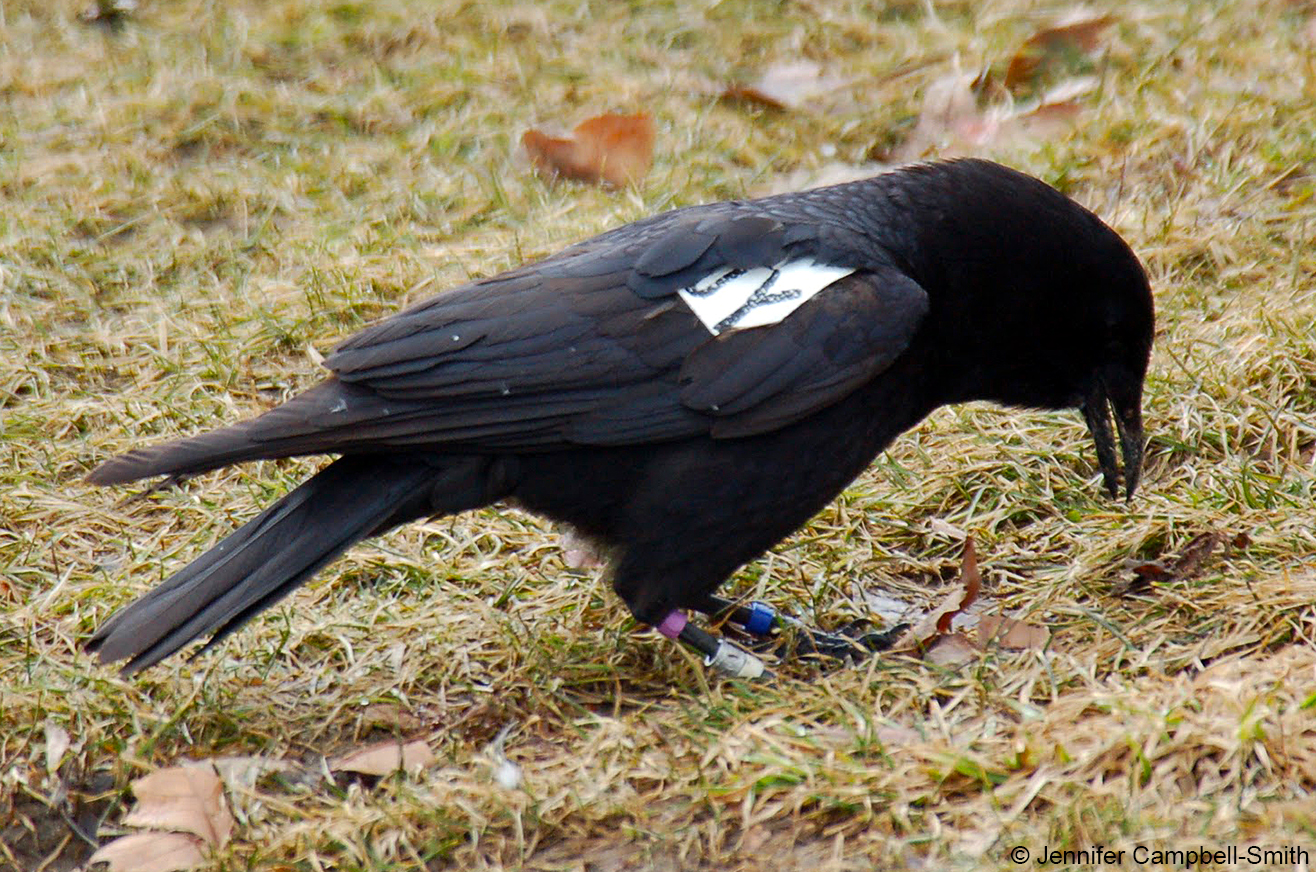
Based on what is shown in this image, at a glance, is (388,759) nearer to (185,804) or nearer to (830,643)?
(185,804)

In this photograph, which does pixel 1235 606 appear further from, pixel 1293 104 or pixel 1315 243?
pixel 1293 104

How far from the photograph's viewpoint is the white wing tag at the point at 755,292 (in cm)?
371

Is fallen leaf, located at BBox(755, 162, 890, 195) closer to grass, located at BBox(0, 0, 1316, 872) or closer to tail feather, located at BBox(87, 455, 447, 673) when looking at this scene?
grass, located at BBox(0, 0, 1316, 872)

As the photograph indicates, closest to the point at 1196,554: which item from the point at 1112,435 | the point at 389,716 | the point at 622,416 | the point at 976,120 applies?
the point at 1112,435

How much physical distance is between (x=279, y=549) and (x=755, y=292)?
4.14ft

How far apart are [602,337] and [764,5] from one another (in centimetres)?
440

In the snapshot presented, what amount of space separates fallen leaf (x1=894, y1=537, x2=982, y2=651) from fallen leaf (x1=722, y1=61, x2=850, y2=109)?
10.5 ft

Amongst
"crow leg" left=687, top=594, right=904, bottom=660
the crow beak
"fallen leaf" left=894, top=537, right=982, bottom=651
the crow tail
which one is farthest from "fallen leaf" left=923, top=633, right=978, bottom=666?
the crow tail

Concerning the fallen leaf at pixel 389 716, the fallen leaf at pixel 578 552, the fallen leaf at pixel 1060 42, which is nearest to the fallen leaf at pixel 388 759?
the fallen leaf at pixel 389 716

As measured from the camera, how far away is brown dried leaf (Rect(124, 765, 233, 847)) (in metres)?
3.07

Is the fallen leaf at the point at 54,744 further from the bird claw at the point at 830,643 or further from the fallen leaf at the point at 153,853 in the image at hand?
the bird claw at the point at 830,643

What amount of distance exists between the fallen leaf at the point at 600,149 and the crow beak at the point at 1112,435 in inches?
97.2

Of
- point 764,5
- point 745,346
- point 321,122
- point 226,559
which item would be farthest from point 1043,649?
point 764,5

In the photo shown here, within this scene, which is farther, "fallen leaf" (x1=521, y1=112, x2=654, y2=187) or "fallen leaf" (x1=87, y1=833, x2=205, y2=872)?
"fallen leaf" (x1=521, y1=112, x2=654, y2=187)
